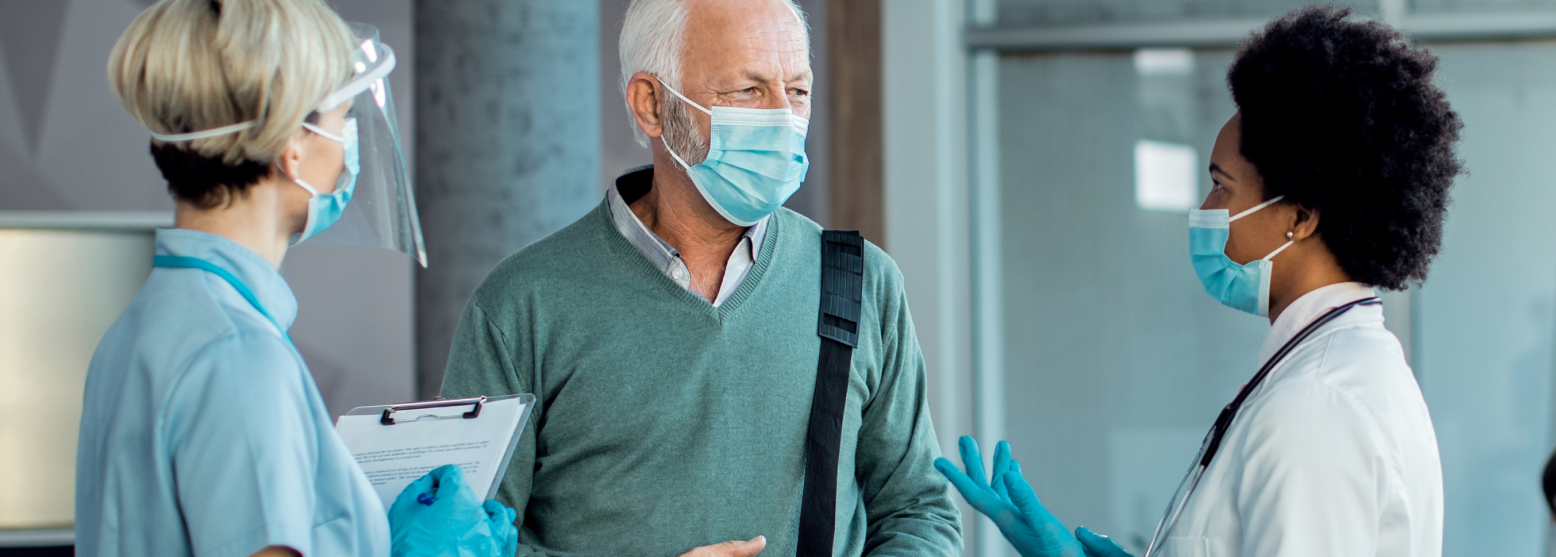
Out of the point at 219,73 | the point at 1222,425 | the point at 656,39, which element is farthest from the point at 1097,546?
the point at 219,73

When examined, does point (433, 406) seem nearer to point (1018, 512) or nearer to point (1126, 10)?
point (1018, 512)

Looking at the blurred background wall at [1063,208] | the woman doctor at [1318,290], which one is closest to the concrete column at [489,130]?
the blurred background wall at [1063,208]

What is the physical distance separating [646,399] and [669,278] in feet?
0.59

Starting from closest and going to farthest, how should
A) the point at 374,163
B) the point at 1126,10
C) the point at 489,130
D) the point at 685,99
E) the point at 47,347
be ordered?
the point at 374,163
the point at 685,99
the point at 47,347
the point at 489,130
the point at 1126,10

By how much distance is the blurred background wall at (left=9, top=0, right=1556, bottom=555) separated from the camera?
339 cm

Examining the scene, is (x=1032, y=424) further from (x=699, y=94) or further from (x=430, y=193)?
(x=699, y=94)

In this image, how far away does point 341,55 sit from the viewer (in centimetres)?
108

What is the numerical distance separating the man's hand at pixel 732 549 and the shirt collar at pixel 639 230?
0.41 m

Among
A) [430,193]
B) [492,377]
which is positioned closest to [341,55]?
[492,377]

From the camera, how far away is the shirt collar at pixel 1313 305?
51.8 inches

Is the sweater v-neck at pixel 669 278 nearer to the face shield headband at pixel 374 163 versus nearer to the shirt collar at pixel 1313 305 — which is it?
the face shield headband at pixel 374 163

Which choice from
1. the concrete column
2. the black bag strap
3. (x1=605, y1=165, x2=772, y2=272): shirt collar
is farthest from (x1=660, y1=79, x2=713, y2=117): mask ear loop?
the concrete column

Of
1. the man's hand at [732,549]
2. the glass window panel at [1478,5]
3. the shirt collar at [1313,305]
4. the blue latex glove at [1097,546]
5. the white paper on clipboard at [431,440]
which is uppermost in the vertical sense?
the glass window panel at [1478,5]

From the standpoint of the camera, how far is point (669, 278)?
5.15 feet
